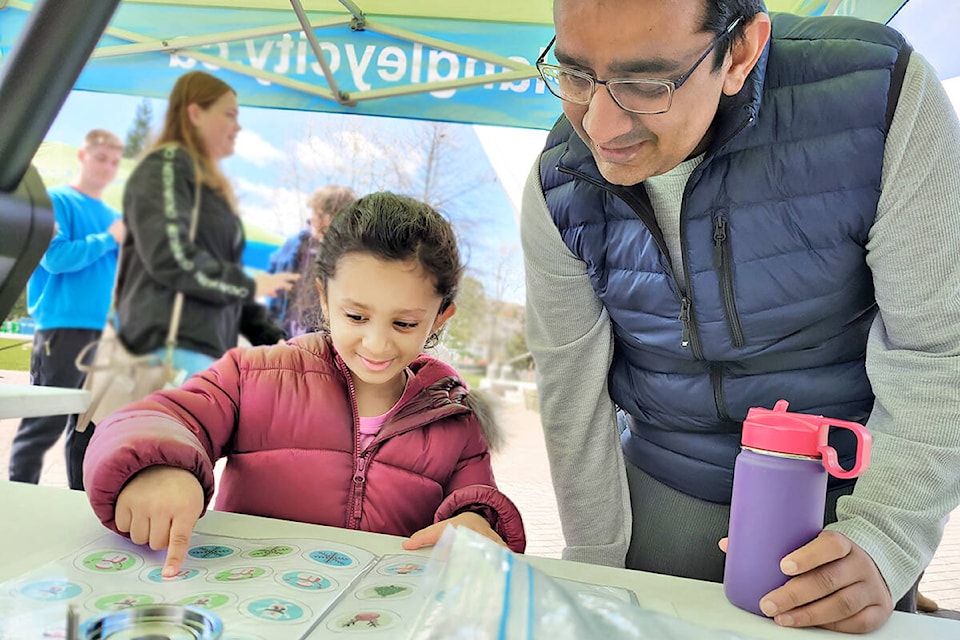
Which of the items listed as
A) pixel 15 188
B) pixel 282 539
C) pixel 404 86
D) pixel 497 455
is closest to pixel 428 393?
pixel 497 455

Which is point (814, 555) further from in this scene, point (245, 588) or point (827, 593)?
point (245, 588)

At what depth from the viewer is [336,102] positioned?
2506 millimetres

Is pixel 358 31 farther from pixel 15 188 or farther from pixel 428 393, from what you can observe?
pixel 15 188

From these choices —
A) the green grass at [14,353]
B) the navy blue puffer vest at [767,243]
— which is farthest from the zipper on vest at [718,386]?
the green grass at [14,353]

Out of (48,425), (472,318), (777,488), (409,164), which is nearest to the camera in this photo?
(777,488)

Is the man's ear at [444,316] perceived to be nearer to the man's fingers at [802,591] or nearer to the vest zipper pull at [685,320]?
the vest zipper pull at [685,320]

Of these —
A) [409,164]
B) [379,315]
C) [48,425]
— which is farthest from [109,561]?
[409,164]

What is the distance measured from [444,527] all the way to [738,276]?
1.45 ft

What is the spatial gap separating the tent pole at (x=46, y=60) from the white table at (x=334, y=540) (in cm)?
43

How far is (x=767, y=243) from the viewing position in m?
0.87

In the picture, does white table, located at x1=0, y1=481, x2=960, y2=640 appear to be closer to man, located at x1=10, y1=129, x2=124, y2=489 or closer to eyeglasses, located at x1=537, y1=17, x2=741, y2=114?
man, located at x1=10, y1=129, x2=124, y2=489

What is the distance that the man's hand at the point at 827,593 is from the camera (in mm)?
602

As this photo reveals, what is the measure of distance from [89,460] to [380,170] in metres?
3.34

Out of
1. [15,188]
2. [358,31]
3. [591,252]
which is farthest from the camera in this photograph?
[358,31]
